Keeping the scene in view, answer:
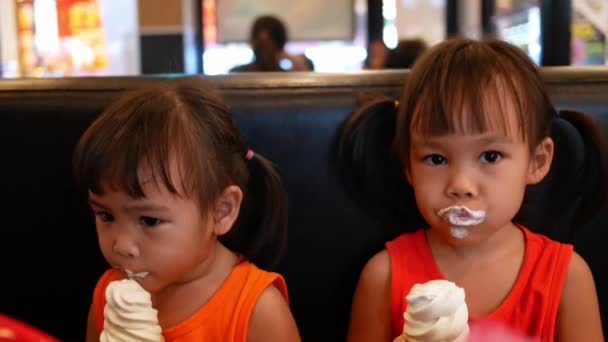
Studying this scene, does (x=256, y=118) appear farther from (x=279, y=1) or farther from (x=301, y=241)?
(x=279, y=1)

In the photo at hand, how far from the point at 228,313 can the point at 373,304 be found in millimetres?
264

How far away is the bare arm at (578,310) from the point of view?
3.86 ft

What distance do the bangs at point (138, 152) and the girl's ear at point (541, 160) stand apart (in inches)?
21.9

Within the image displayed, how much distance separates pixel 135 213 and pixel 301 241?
14.5 inches

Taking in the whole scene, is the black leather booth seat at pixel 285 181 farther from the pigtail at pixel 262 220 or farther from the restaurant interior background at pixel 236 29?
the restaurant interior background at pixel 236 29

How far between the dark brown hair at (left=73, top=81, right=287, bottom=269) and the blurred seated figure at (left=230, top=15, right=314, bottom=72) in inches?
105

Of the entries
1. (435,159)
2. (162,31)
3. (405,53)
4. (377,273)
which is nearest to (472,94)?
(435,159)

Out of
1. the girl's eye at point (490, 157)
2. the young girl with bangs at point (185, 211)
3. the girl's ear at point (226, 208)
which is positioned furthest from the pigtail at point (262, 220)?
the girl's eye at point (490, 157)

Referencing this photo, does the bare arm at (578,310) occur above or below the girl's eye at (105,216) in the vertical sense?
below

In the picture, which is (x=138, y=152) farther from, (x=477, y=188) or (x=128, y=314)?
(x=477, y=188)

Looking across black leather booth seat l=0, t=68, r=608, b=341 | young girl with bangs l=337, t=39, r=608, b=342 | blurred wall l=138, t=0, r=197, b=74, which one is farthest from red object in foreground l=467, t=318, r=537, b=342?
blurred wall l=138, t=0, r=197, b=74

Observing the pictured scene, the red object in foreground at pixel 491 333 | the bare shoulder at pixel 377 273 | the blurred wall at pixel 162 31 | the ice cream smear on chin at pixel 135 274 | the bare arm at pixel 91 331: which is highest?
the blurred wall at pixel 162 31

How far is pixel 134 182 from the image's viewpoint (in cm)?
103

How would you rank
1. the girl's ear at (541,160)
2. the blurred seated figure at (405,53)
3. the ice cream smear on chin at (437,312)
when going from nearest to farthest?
the ice cream smear on chin at (437,312)
the girl's ear at (541,160)
the blurred seated figure at (405,53)
